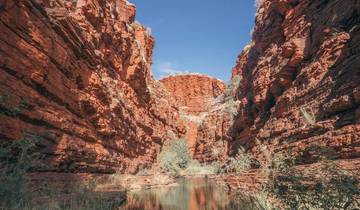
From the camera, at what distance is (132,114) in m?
27.3

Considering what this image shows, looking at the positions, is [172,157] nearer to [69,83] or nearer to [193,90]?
[69,83]

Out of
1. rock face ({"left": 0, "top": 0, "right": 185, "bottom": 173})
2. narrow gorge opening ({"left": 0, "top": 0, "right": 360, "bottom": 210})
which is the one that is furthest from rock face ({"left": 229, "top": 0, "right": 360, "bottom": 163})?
rock face ({"left": 0, "top": 0, "right": 185, "bottom": 173})

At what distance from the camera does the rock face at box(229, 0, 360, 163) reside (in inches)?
412

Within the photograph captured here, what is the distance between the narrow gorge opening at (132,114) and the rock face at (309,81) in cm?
7

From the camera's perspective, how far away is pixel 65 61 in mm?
12953

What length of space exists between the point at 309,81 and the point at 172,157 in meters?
25.7

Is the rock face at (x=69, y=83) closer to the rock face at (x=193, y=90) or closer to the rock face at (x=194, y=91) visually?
the rock face at (x=194, y=91)

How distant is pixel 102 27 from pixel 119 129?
8408 millimetres

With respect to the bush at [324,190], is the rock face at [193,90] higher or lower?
higher

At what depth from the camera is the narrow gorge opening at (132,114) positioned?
7.20 metres

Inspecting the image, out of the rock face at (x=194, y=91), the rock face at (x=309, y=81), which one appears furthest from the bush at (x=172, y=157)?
the rock face at (x=194, y=91)

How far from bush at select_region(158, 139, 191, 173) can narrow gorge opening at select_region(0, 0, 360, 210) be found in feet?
21.0

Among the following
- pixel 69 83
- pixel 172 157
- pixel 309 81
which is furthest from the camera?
pixel 172 157

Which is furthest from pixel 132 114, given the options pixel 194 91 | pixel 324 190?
pixel 194 91
